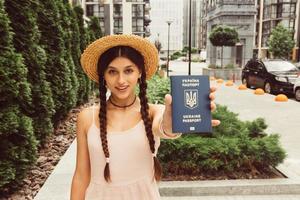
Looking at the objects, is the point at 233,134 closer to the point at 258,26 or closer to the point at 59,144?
the point at 59,144

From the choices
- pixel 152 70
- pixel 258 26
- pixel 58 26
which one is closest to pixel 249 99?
pixel 58 26

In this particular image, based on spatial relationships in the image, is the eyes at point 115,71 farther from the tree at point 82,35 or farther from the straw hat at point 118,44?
the tree at point 82,35

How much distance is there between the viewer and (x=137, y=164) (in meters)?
2.09

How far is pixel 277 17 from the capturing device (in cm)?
6494

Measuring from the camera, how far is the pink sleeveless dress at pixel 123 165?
204 centimetres

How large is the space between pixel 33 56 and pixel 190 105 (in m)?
4.65

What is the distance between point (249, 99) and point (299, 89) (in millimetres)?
2109

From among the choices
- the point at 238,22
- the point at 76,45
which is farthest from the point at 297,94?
the point at 238,22

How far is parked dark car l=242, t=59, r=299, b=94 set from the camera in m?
16.5

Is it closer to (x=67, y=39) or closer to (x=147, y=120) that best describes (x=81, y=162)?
(x=147, y=120)

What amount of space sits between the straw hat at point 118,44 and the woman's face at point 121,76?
10 centimetres

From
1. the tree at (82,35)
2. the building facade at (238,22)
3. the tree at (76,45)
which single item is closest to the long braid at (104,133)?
the tree at (76,45)

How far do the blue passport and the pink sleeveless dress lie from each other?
29 centimetres

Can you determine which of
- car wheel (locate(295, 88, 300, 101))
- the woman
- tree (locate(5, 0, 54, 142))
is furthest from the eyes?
car wheel (locate(295, 88, 300, 101))
